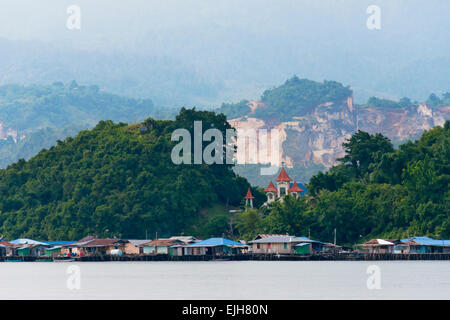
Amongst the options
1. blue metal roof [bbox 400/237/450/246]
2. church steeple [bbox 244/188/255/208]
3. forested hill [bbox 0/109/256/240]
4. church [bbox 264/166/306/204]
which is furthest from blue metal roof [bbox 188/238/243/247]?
church [bbox 264/166/306/204]

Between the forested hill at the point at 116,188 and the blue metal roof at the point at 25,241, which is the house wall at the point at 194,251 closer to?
the forested hill at the point at 116,188

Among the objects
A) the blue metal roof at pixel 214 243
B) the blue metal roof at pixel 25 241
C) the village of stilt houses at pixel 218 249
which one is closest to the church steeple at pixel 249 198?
the village of stilt houses at pixel 218 249

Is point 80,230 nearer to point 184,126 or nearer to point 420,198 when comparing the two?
point 184,126

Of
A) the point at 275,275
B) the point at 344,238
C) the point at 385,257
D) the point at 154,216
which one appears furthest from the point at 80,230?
the point at 275,275

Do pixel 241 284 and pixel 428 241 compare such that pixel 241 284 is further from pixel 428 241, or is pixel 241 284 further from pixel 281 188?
pixel 281 188

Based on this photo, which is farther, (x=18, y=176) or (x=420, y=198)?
(x=18, y=176)

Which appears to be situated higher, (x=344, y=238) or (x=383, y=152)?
(x=383, y=152)

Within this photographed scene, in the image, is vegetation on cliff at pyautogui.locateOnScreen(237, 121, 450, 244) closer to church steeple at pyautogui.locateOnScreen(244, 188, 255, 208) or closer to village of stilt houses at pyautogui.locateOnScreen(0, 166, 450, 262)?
village of stilt houses at pyautogui.locateOnScreen(0, 166, 450, 262)
